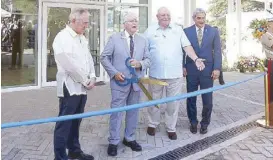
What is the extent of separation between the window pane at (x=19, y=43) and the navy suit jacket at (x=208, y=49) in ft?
19.3

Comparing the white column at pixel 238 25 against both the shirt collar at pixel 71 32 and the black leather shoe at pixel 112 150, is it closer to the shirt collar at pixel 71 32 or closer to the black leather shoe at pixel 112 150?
the black leather shoe at pixel 112 150

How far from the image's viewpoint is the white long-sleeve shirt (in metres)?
3.55

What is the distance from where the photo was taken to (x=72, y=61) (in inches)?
140

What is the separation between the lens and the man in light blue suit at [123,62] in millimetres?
4211

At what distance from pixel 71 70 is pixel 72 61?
9 cm

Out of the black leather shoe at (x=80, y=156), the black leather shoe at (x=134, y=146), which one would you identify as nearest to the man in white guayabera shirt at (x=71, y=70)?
the black leather shoe at (x=80, y=156)

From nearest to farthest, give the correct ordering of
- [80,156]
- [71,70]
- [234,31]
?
1. [71,70]
2. [80,156]
3. [234,31]

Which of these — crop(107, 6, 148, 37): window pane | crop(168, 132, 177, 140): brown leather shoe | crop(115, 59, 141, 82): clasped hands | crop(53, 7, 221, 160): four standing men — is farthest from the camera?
crop(107, 6, 148, 37): window pane

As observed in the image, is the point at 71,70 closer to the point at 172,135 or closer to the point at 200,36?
the point at 172,135

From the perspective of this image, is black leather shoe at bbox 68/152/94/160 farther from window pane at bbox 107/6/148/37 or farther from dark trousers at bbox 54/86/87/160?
window pane at bbox 107/6/148/37

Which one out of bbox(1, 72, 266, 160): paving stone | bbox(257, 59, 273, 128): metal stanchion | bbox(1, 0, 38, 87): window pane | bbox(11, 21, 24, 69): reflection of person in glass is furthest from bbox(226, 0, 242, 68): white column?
bbox(257, 59, 273, 128): metal stanchion

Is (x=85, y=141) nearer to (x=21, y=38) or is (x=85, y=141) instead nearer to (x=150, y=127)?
(x=150, y=127)

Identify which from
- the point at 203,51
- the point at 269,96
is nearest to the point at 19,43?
the point at 203,51

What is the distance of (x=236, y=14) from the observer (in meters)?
15.8
